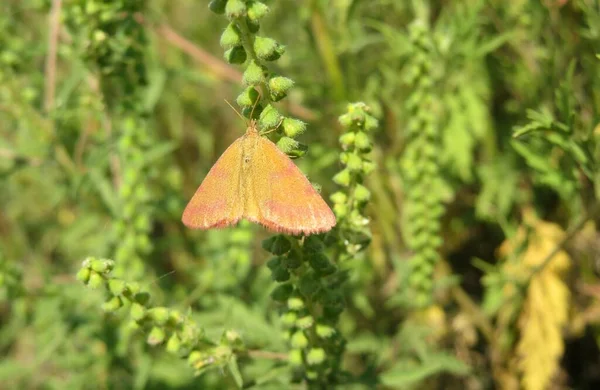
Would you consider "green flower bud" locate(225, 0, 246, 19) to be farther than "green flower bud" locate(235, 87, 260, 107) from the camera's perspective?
No

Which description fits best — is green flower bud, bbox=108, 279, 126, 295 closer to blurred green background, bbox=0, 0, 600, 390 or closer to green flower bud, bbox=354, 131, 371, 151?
blurred green background, bbox=0, 0, 600, 390

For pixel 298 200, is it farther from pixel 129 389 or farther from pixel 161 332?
pixel 129 389

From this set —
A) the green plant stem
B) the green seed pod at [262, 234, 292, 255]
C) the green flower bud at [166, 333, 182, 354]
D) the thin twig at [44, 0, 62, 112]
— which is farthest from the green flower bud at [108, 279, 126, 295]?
the green plant stem

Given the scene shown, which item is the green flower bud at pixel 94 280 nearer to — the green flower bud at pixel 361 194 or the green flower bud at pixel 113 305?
the green flower bud at pixel 113 305

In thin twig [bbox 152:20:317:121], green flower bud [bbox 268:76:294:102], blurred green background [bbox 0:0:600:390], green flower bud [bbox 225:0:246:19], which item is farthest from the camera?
thin twig [bbox 152:20:317:121]

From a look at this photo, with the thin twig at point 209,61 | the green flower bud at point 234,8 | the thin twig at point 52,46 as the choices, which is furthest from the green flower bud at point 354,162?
the thin twig at point 52,46

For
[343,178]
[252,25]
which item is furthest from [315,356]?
[252,25]

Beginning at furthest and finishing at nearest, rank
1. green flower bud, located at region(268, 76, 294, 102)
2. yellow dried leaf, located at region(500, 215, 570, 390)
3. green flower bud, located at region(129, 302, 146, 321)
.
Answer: yellow dried leaf, located at region(500, 215, 570, 390) < green flower bud, located at region(129, 302, 146, 321) < green flower bud, located at region(268, 76, 294, 102)
